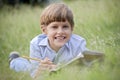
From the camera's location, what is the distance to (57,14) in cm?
200

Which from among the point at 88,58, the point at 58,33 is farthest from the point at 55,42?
the point at 88,58

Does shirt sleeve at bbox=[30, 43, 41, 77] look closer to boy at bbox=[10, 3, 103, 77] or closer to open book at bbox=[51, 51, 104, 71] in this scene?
boy at bbox=[10, 3, 103, 77]

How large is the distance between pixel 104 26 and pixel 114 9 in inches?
2.8

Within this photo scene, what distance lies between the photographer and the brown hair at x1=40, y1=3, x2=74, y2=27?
2.00m

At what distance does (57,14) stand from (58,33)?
7 centimetres

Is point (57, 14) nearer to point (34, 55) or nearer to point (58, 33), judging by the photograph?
point (58, 33)

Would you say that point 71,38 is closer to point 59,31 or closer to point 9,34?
point 59,31

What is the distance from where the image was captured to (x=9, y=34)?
2.21 meters

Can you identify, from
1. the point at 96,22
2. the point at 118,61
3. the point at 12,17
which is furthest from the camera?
the point at 12,17

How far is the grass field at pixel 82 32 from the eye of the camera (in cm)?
196

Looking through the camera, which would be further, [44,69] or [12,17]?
[12,17]

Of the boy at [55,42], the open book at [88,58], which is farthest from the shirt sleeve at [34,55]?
the open book at [88,58]

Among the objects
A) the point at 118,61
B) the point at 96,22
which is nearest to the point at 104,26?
the point at 96,22

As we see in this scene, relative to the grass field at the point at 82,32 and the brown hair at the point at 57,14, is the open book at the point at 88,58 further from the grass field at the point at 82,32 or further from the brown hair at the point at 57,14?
the brown hair at the point at 57,14
